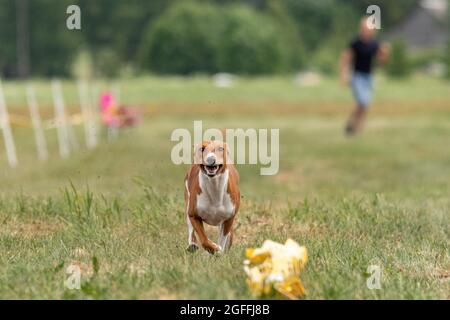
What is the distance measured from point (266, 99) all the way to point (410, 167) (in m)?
29.0

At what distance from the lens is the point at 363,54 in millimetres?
22266

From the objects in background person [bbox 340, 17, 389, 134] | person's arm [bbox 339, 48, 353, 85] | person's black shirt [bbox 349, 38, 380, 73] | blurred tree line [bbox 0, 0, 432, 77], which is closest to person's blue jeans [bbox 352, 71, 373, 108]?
background person [bbox 340, 17, 389, 134]

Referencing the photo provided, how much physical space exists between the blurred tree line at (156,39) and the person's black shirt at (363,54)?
72.8ft

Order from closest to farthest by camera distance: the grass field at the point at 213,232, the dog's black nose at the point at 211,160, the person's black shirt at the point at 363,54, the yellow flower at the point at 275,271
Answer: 1. the yellow flower at the point at 275,271
2. the grass field at the point at 213,232
3. the dog's black nose at the point at 211,160
4. the person's black shirt at the point at 363,54

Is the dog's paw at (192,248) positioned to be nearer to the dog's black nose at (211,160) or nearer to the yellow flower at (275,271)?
the dog's black nose at (211,160)

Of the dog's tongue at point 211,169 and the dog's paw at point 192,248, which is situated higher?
the dog's tongue at point 211,169

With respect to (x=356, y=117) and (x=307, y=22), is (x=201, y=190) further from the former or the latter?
(x=307, y=22)

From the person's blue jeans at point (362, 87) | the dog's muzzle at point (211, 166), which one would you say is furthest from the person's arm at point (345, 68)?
the dog's muzzle at point (211, 166)

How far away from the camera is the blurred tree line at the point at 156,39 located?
1987 inches

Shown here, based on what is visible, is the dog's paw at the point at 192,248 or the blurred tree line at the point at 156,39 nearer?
the dog's paw at the point at 192,248

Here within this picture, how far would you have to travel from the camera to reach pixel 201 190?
697 centimetres

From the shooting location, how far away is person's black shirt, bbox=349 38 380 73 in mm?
22281

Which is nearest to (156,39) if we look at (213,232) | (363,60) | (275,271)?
(363,60)

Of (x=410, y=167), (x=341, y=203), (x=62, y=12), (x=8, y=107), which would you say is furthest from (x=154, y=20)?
(x=341, y=203)
